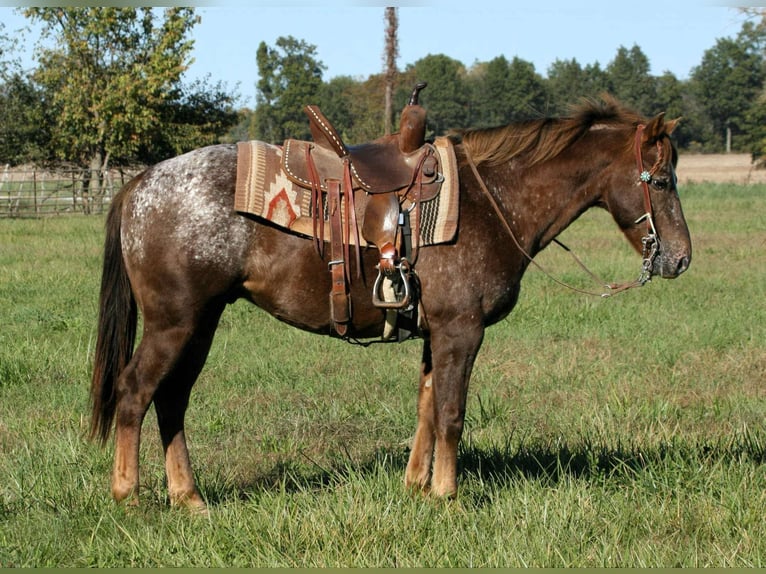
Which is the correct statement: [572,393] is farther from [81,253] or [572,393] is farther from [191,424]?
[81,253]

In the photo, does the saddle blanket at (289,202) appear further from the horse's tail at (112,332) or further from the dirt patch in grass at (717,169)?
the dirt patch in grass at (717,169)

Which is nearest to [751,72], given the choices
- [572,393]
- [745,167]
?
[745,167]

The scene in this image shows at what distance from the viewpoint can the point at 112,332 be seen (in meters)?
4.75

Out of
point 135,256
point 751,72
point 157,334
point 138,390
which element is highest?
point 751,72

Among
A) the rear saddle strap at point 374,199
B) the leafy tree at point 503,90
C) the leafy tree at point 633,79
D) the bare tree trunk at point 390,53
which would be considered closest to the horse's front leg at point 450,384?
the rear saddle strap at point 374,199

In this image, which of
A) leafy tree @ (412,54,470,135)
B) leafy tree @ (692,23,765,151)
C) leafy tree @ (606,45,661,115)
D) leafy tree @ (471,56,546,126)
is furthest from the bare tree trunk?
leafy tree @ (692,23,765,151)

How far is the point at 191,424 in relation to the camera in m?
6.07

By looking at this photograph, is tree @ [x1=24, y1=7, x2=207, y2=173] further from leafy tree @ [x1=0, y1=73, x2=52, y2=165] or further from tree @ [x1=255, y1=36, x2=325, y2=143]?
tree @ [x1=255, y1=36, x2=325, y2=143]

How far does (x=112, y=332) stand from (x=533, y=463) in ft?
8.37

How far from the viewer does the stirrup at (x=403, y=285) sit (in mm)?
4293

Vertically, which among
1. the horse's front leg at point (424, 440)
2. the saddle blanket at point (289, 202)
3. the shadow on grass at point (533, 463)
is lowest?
the shadow on grass at point (533, 463)

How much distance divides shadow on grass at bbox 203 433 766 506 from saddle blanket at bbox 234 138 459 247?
4.26ft

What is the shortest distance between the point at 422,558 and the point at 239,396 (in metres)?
3.21

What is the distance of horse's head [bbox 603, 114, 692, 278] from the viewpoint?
4.52 meters
